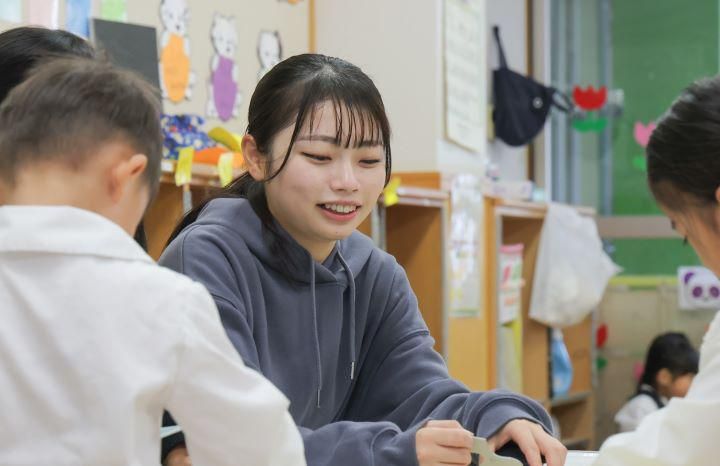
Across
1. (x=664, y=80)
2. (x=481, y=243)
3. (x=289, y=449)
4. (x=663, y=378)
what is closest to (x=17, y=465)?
(x=289, y=449)

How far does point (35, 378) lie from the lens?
927 mm

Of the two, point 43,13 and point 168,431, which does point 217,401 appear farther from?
point 43,13

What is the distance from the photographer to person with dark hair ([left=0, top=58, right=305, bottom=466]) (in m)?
0.93

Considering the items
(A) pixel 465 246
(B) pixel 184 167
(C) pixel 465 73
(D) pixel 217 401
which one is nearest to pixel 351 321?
(D) pixel 217 401

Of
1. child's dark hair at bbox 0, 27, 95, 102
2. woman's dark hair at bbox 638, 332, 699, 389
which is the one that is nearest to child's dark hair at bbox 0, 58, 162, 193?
child's dark hair at bbox 0, 27, 95, 102

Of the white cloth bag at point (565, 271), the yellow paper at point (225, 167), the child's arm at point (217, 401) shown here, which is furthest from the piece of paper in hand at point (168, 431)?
the white cloth bag at point (565, 271)

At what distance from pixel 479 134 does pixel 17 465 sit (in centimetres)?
347

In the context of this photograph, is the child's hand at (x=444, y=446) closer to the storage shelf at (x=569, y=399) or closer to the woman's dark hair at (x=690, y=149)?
the woman's dark hair at (x=690, y=149)

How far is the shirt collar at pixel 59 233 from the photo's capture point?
0.95 meters

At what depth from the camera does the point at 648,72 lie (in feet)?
18.5

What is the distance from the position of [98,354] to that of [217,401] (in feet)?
0.36

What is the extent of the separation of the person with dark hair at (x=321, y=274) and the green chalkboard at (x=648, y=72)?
166 inches

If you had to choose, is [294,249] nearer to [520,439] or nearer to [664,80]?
[520,439]

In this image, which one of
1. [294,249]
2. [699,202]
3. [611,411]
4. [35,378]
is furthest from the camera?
[611,411]
